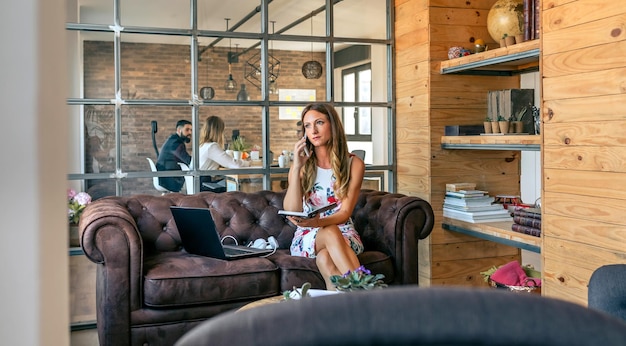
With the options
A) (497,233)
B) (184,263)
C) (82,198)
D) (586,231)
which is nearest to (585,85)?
(586,231)

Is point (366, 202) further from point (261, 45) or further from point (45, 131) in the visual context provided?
point (45, 131)

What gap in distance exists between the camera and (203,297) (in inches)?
137

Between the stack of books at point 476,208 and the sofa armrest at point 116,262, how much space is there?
6.86 ft

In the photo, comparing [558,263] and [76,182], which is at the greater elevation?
[76,182]

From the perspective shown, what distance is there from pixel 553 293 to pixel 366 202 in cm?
131

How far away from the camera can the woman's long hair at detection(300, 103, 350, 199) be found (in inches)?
157

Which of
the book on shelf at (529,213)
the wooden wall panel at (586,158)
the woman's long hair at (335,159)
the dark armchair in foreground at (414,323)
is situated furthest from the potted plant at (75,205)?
the dark armchair in foreground at (414,323)

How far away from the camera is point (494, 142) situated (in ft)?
13.4

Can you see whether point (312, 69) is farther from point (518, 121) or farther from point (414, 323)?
point (414, 323)

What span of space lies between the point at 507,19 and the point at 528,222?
1.23 m

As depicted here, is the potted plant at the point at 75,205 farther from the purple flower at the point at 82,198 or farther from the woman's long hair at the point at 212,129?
the woman's long hair at the point at 212,129

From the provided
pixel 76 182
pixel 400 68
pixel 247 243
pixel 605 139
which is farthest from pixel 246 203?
pixel 605 139

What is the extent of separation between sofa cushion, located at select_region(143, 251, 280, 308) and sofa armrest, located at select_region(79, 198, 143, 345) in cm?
8

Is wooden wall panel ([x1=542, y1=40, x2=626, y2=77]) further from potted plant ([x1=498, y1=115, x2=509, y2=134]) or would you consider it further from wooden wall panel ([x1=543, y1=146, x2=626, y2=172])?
potted plant ([x1=498, y1=115, x2=509, y2=134])
